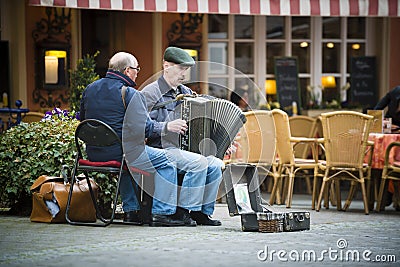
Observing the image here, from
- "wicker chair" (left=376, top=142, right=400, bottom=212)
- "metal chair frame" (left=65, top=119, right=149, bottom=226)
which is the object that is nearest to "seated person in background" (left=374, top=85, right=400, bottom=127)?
"wicker chair" (left=376, top=142, right=400, bottom=212)

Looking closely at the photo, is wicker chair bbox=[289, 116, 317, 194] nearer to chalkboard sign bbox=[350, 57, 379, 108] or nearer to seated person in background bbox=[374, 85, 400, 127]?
seated person in background bbox=[374, 85, 400, 127]

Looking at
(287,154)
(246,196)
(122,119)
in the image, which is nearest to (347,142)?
(287,154)

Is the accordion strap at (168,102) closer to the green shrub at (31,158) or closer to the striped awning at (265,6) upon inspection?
the green shrub at (31,158)

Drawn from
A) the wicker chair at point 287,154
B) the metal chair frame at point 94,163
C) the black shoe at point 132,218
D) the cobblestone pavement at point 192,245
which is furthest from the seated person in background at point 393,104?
the metal chair frame at point 94,163

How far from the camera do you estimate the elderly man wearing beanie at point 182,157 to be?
6.86 m

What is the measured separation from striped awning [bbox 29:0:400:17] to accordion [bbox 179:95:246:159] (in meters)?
2.93

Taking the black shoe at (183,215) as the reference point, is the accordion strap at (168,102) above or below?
above

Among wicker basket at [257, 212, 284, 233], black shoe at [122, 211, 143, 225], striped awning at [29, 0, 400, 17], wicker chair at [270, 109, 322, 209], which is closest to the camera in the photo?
wicker basket at [257, 212, 284, 233]

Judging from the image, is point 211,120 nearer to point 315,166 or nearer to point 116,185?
point 116,185

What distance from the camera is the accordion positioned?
686 cm

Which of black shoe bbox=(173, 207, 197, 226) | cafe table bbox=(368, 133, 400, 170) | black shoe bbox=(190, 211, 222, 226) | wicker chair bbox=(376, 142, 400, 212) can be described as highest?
cafe table bbox=(368, 133, 400, 170)

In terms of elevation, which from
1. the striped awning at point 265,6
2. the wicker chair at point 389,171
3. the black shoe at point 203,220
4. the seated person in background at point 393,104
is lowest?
the black shoe at point 203,220

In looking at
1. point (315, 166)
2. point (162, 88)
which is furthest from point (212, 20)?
point (162, 88)

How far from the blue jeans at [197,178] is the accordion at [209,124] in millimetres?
83
